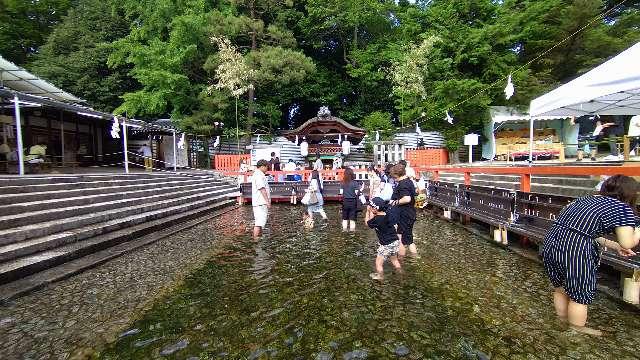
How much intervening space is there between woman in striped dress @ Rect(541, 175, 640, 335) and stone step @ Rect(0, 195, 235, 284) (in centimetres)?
702

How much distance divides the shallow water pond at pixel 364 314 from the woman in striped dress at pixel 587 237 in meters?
0.53

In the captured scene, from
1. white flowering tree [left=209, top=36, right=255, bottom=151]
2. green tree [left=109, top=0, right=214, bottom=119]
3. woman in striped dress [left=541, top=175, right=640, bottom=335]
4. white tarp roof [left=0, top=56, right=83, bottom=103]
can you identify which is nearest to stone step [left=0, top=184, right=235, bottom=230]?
white tarp roof [left=0, top=56, right=83, bottom=103]

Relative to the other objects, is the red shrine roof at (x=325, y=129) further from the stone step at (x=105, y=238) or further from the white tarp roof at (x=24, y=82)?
the white tarp roof at (x=24, y=82)

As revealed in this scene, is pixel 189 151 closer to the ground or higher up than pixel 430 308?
higher up

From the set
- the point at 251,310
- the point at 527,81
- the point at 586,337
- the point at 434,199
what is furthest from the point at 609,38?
the point at 251,310

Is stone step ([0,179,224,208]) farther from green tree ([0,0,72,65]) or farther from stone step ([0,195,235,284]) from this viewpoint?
green tree ([0,0,72,65])

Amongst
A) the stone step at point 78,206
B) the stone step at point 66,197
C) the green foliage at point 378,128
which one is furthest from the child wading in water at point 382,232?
the green foliage at point 378,128

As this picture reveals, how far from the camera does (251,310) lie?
14.0 ft

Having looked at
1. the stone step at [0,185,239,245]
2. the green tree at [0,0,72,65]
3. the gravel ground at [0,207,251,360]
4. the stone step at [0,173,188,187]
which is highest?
the green tree at [0,0,72,65]

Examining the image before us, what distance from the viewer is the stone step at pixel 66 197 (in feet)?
23.5

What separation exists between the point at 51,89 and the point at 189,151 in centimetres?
1050

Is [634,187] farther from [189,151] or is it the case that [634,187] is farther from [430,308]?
[189,151]

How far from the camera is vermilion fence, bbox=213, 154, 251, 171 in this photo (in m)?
21.1

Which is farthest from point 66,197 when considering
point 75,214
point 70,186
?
point 75,214
